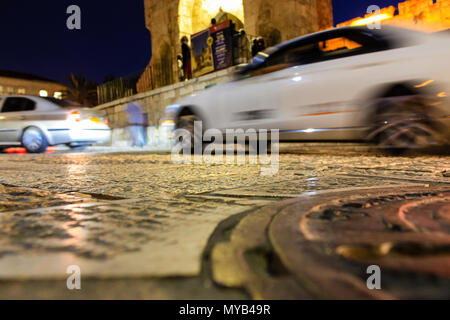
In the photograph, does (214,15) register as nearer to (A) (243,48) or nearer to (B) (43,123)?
(A) (243,48)

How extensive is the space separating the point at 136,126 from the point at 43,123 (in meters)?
4.63

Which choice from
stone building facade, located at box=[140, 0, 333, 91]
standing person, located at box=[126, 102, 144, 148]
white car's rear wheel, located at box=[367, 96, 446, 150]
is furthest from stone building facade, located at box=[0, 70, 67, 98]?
white car's rear wheel, located at box=[367, 96, 446, 150]

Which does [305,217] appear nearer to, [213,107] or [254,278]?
[254,278]

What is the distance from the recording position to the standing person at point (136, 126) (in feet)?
38.7

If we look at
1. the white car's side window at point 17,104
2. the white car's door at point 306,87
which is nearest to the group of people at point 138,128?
the white car's side window at point 17,104

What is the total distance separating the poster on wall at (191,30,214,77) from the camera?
10625 mm

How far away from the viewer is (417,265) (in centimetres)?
67

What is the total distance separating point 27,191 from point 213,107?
332 centimetres

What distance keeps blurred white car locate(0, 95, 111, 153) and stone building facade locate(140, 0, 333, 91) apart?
620cm

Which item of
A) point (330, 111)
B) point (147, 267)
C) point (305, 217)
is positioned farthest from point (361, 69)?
point (147, 267)

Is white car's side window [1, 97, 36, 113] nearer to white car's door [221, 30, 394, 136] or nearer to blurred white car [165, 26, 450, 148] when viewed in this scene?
blurred white car [165, 26, 450, 148]

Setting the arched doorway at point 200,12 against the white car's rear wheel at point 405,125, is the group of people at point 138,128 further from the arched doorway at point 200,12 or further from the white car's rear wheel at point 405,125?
the white car's rear wheel at point 405,125

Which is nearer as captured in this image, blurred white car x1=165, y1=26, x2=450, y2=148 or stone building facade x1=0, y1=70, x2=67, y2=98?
blurred white car x1=165, y1=26, x2=450, y2=148

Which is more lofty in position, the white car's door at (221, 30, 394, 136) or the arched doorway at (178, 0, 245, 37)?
the arched doorway at (178, 0, 245, 37)
